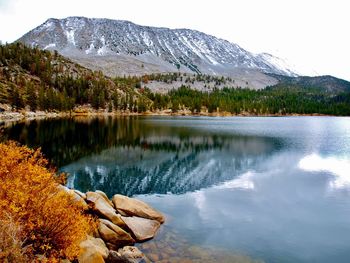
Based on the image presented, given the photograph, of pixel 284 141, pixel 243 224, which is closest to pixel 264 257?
pixel 243 224

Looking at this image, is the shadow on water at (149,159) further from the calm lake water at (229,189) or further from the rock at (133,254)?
the rock at (133,254)

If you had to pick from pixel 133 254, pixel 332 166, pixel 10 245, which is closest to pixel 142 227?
pixel 133 254

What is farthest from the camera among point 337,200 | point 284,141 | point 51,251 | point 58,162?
point 284,141

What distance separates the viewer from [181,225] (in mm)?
28172

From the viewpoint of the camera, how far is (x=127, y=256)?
21031 millimetres

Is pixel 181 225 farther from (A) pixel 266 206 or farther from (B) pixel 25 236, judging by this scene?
(B) pixel 25 236

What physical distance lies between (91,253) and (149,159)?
138 ft

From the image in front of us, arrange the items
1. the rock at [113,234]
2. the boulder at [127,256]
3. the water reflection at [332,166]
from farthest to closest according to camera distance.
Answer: the water reflection at [332,166], the rock at [113,234], the boulder at [127,256]

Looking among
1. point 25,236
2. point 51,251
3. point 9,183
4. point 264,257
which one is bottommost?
point 264,257

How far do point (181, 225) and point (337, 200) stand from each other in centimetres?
1929

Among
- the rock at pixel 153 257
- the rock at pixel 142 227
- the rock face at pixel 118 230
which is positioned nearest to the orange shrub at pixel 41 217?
the rock face at pixel 118 230

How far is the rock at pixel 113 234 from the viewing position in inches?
888

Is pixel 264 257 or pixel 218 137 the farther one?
pixel 218 137

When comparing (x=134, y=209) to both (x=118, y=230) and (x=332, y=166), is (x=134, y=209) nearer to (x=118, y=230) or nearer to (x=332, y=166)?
(x=118, y=230)
